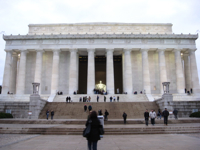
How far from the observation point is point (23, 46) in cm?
5003

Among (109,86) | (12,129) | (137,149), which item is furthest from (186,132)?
(109,86)

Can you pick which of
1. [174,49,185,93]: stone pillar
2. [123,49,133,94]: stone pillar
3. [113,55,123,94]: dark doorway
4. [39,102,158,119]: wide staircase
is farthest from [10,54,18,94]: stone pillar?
[174,49,185,93]: stone pillar

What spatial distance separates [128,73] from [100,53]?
10.9 metres

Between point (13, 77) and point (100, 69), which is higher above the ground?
point (100, 69)

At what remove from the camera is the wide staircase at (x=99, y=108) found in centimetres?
3035

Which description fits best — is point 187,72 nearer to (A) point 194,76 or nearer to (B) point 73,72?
(A) point 194,76

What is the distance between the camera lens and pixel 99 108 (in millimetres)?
33094

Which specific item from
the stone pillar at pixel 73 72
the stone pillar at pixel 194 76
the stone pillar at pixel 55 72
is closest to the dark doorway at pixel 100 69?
the stone pillar at pixel 73 72

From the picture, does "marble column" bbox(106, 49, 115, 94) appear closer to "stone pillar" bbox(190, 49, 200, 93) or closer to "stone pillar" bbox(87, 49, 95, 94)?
"stone pillar" bbox(87, 49, 95, 94)

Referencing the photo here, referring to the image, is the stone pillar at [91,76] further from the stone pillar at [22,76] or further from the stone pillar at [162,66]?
the stone pillar at [162,66]

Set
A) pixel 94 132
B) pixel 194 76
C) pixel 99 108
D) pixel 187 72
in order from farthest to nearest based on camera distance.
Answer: pixel 187 72 < pixel 194 76 < pixel 99 108 < pixel 94 132

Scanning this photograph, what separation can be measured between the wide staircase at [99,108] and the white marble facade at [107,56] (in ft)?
40.8

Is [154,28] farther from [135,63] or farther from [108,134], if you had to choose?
[108,134]

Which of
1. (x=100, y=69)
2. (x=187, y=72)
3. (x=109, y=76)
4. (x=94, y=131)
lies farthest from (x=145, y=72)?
(x=94, y=131)
